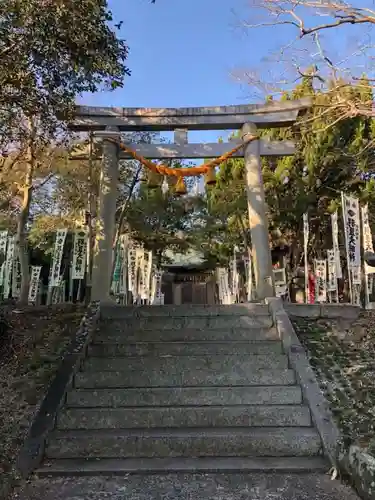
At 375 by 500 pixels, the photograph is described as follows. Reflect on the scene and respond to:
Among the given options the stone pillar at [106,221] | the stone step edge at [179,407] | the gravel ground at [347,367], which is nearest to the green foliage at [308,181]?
the stone pillar at [106,221]

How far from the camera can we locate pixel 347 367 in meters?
5.26

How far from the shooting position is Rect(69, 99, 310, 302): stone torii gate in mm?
7949

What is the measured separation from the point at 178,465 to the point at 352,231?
677cm

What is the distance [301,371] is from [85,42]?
180 inches

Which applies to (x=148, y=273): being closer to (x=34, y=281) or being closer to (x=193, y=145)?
(x=34, y=281)

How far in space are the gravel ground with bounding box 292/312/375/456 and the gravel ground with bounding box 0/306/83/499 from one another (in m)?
2.94

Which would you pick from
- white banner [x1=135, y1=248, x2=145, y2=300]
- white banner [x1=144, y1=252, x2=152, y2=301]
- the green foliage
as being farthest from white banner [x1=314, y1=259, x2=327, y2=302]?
white banner [x1=135, y1=248, x2=145, y2=300]

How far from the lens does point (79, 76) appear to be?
574 cm

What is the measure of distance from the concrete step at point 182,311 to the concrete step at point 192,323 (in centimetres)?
10

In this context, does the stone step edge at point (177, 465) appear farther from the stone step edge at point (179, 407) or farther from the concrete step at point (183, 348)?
the concrete step at point (183, 348)

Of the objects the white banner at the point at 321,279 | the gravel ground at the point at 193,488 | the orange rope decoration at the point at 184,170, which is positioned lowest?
the gravel ground at the point at 193,488

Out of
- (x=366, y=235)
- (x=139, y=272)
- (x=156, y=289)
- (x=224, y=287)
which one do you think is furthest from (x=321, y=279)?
(x=156, y=289)

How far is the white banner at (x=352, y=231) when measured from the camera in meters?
8.93

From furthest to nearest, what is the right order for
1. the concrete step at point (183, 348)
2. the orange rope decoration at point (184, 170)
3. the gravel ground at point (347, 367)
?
the orange rope decoration at point (184, 170)
the concrete step at point (183, 348)
the gravel ground at point (347, 367)
